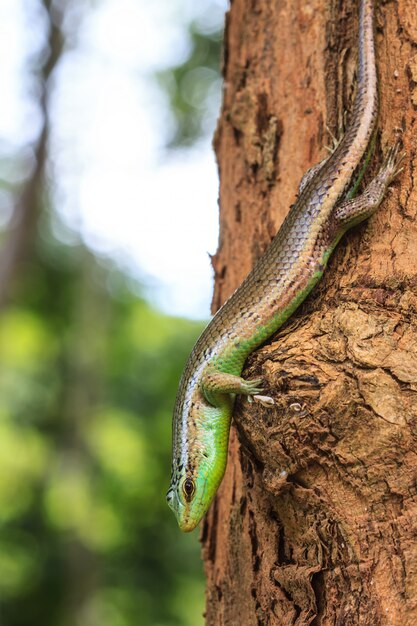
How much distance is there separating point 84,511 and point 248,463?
35.6 feet

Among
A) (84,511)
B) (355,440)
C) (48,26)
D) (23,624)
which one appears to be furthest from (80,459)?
(355,440)

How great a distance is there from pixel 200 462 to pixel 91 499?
34.6ft

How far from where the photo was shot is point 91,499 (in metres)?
12.9

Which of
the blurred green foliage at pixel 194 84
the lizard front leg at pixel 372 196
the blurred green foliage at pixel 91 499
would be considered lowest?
the blurred green foliage at pixel 91 499

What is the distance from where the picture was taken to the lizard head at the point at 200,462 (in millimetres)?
3094

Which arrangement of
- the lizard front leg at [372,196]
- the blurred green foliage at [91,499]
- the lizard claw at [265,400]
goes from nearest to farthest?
the lizard claw at [265,400], the lizard front leg at [372,196], the blurred green foliage at [91,499]

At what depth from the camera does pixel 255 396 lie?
2.36 m

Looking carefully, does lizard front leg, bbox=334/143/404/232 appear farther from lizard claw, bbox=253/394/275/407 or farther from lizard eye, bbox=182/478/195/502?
lizard eye, bbox=182/478/195/502

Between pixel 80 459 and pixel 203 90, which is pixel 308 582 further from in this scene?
pixel 203 90

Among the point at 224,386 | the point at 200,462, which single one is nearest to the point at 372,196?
the point at 224,386

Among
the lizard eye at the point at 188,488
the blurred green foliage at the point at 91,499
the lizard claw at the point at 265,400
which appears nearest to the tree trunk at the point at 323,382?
the lizard claw at the point at 265,400

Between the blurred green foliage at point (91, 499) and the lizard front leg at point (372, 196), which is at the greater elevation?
the lizard front leg at point (372, 196)

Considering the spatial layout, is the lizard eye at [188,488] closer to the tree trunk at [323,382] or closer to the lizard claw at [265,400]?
the tree trunk at [323,382]

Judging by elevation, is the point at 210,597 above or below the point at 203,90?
below
